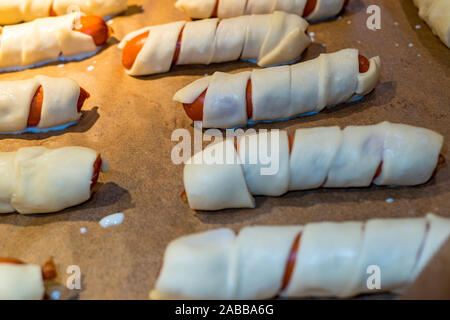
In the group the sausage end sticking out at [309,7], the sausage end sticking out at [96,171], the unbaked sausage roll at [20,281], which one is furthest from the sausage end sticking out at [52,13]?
the unbaked sausage roll at [20,281]

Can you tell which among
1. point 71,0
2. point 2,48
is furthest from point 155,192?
point 71,0

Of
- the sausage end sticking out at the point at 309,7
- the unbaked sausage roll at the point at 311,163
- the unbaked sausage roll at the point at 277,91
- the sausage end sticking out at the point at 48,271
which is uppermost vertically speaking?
the sausage end sticking out at the point at 309,7

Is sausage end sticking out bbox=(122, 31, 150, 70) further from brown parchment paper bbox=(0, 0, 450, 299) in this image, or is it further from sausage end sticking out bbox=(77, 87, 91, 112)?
sausage end sticking out bbox=(77, 87, 91, 112)

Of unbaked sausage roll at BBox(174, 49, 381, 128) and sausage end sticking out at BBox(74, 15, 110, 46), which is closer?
unbaked sausage roll at BBox(174, 49, 381, 128)

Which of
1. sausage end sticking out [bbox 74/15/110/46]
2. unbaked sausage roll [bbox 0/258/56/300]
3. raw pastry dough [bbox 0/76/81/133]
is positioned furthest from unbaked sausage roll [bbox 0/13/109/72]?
unbaked sausage roll [bbox 0/258/56/300]

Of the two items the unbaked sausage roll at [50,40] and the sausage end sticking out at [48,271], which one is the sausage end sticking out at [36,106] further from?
the sausage end sticking out at [48,271]

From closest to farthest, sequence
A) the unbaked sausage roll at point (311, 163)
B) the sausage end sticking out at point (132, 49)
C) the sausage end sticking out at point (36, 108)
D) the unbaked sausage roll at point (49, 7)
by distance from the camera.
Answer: the unbaked sausage roll at point (311, 163), the sausage end sticking out at point (36, 108), the sausage end sticking out at point (132, 49), the unbaked sausage roll at point (49, 7)

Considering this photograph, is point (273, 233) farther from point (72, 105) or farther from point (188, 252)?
point (72, 105)

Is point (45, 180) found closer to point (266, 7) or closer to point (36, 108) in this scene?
point (36, 108)
